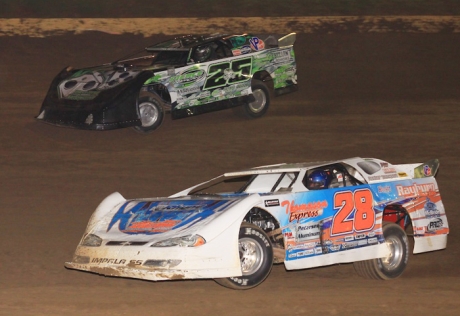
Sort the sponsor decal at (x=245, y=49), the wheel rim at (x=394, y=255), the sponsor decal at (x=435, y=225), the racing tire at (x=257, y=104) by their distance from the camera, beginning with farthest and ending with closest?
1. the racing tire at (x=257, y=104)
2. the sponsor decal at (x=245, y=49)
3. the sponsor decal at (x=435, y=225)
4. the wheel rim at (x=394, y=255)

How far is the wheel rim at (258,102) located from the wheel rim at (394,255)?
7071 mm

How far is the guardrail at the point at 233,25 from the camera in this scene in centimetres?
1934

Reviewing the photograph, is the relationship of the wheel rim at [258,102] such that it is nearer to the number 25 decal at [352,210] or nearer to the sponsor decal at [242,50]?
the sponsor decal at [242,50]

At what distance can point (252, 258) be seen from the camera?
674 centimetres

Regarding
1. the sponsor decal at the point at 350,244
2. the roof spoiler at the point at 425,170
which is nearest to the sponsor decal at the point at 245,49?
the roof spoiler at the point at 425,170

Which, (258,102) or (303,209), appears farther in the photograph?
(258,102)

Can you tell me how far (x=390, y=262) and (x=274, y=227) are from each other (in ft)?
4.36

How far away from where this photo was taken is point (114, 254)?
21.5 ft

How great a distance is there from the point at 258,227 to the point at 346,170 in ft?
4.54

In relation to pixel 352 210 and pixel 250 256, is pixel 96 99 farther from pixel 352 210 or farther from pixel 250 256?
pixel 250 256

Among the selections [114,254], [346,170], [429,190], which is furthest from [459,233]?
[114,254]

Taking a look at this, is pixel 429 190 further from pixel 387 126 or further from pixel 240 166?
pixel 387 126

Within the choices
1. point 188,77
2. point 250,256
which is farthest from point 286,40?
point 250,256

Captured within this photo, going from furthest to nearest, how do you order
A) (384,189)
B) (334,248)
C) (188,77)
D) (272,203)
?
(188,77) < (384,189) < (334,248) < (272,203)
